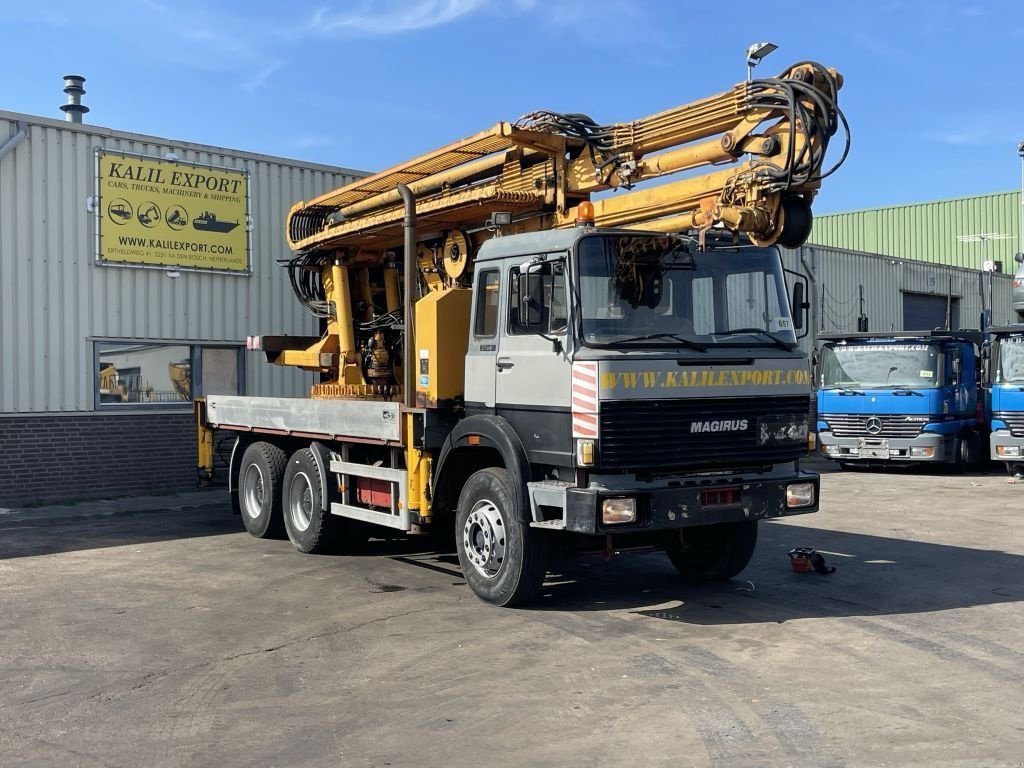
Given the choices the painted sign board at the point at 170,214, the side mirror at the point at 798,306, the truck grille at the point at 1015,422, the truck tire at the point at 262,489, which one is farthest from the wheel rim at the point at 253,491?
the truck grille at the point at 1015,422

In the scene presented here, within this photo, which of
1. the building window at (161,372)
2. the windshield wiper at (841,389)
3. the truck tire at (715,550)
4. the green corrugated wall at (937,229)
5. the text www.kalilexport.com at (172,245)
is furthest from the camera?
the green corrugated wall at (937,229)

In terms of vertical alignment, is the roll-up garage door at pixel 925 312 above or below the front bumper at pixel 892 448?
above

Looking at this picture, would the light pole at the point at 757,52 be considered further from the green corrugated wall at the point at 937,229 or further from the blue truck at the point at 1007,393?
the green corrugated wall at the point at 937,229

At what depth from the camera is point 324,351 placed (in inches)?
489

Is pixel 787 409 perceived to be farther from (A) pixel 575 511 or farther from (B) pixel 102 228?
(B) pixel 102 228

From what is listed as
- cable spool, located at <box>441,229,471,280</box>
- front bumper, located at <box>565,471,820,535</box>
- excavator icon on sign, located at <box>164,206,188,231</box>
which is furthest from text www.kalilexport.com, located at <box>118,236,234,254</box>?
front bumper, located at <box>565,471,820,535</box>

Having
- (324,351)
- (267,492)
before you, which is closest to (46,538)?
(267,492)

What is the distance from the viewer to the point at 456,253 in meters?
10.0

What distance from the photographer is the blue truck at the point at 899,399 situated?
1867cm

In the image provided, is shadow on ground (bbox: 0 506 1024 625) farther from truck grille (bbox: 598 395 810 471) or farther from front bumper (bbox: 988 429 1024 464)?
→ front bumper (bbox: 988 429 1024 464)

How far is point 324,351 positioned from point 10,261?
17.8 feet

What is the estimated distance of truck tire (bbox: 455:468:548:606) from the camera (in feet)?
25.5

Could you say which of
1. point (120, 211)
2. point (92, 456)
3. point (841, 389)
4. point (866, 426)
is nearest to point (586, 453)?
→ point (92, 456)

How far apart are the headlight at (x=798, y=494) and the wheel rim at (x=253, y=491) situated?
6056 millimetres
